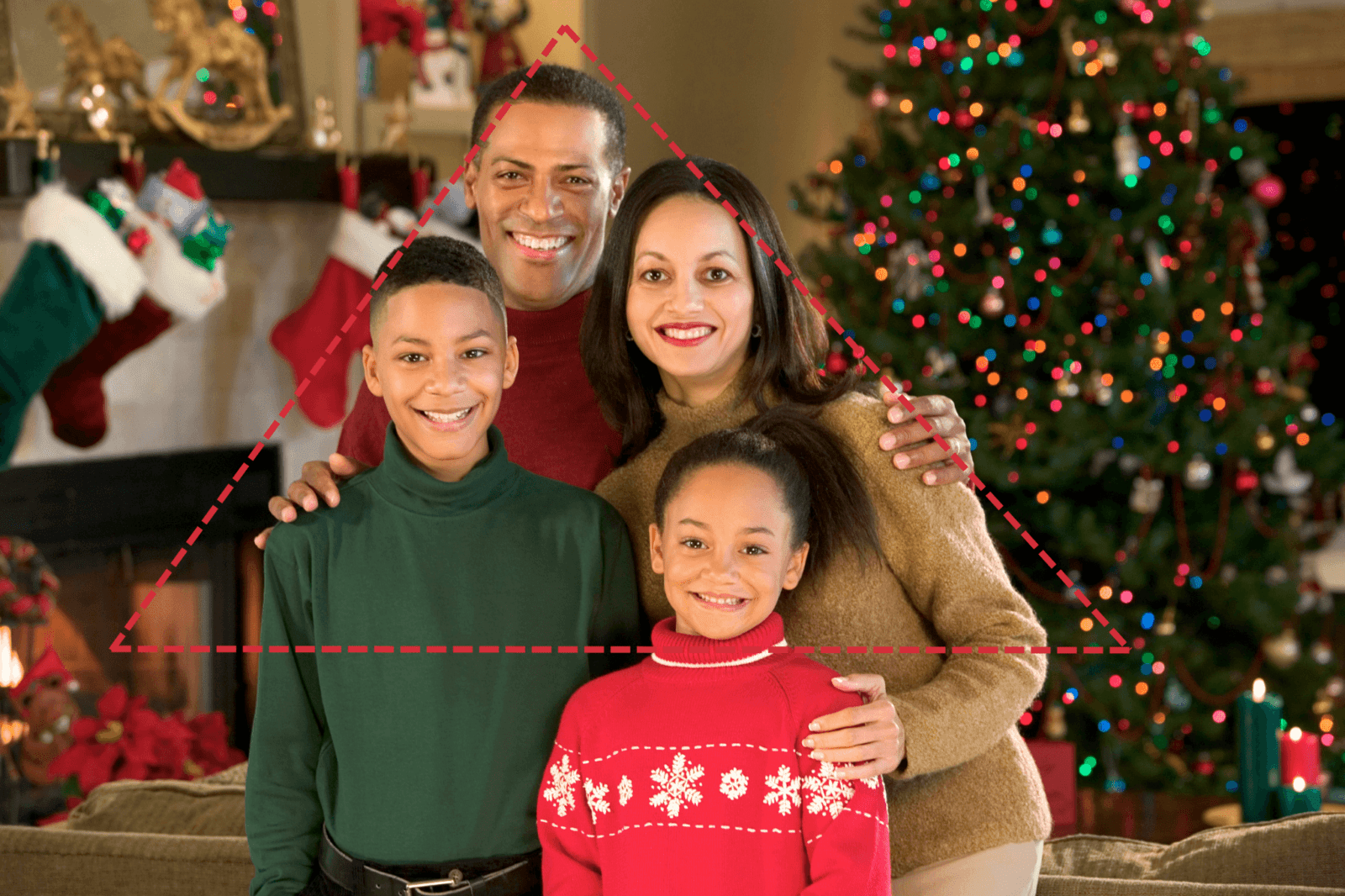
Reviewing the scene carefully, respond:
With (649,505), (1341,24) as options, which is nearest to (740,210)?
(649,505)

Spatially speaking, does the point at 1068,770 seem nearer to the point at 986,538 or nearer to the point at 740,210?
the point at 986,538

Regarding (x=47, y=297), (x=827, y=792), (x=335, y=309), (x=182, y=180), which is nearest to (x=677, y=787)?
(x=827, y=792)

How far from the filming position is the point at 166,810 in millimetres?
1903

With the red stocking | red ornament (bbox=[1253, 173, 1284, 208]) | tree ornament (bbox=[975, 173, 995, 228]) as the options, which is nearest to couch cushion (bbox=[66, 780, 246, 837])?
the red stocking

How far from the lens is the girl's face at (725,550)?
132 cm

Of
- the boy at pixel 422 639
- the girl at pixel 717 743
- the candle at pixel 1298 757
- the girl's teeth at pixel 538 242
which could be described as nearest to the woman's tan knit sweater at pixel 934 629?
the girl at pixel 717 743

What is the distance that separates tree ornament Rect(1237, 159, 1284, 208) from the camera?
Answer: 12.0 feet

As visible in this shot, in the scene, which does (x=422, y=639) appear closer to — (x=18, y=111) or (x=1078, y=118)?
(x=18, y=111)

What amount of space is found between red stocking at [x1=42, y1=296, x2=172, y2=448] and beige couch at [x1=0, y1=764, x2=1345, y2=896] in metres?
1.30

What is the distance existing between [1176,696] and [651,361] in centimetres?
230

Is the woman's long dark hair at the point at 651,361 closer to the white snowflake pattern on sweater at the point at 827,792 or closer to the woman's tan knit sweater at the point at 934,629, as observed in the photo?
the woman's tan knit sweater at the point at 934,629

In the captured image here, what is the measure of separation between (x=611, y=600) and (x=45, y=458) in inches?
79.5

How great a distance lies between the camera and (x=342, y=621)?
1.37 meters

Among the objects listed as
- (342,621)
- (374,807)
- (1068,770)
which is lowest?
(1068,770)
